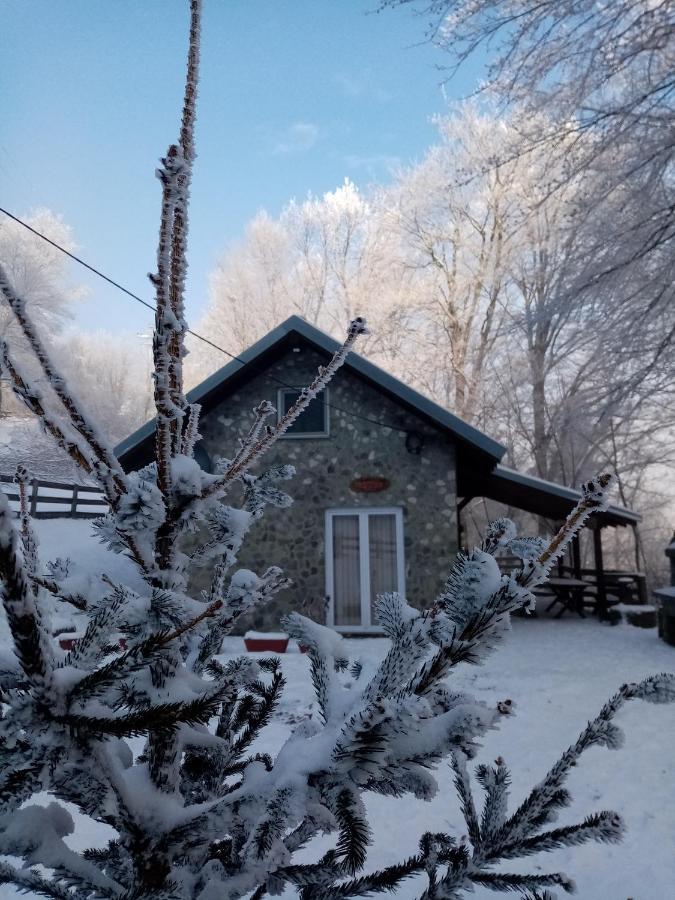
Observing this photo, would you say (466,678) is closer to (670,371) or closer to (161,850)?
(670,371)

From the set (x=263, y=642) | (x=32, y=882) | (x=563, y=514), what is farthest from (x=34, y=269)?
(x=563, y=514)

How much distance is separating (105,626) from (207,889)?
61 cm

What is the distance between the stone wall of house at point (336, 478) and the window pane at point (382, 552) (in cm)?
25

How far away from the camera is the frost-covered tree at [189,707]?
0.87m

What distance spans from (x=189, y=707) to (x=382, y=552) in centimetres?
924

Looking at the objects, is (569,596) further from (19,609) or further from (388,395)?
(19,609)

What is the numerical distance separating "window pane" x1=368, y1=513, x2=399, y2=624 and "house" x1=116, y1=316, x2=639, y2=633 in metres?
0.02

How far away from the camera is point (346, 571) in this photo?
9898 mm

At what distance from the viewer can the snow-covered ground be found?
3.22 m

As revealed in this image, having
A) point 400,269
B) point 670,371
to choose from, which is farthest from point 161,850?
point 400,269

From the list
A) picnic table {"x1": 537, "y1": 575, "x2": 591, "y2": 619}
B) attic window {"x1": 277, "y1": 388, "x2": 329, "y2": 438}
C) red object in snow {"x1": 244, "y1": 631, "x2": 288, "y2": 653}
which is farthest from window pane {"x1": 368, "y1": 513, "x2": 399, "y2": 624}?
picnic table {"x1": 537, "y1": 575, "x2": 591, "y2": 619}

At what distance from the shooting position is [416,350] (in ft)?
75.9

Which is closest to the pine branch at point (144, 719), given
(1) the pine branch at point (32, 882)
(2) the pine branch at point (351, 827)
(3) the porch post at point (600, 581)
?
(2) the pine branch at point (351, 827)

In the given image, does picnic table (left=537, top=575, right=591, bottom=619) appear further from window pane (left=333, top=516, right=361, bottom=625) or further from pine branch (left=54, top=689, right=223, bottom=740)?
pine branch (left=54, top=689, right=223, bottom=740)
